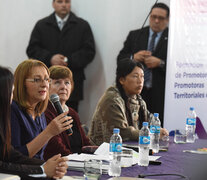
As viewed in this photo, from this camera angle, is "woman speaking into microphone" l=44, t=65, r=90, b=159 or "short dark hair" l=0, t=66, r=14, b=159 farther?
"woman speaking into microphone" l=44, t=65, r=90, b=159

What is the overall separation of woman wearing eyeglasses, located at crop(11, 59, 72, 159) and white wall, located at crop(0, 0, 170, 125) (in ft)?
11.1

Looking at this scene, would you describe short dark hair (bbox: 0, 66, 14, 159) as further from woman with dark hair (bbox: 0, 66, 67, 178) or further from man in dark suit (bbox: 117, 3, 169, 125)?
man in dark suit (bbox: 117, 3, 169, 125)

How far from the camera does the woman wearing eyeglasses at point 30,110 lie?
7.13ft

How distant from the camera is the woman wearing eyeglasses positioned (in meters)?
2.17

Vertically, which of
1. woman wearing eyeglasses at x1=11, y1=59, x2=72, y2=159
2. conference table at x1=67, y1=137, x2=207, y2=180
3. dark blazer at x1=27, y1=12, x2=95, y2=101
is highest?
dark blazer at x1=27, y1=12, x2=95, y2=101

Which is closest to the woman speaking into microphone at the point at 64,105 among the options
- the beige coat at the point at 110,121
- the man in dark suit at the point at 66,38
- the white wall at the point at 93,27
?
the beige coat at the point at 110,121

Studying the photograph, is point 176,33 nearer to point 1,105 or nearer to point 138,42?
point 138,42

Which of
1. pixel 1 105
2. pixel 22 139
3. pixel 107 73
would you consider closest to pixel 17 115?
pixel 22 139

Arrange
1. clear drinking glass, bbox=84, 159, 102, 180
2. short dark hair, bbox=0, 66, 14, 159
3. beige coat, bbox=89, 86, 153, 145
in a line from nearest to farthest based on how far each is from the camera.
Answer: short dark hair, bbox=0, 66, 14, 159, clear drinking glass, bbox=84, 159, 102, 180, beige coat, bbox=89, 86, 153, 145

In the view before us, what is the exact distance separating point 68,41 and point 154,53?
3.78 ft

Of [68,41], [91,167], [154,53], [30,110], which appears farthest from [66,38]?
[91,167]

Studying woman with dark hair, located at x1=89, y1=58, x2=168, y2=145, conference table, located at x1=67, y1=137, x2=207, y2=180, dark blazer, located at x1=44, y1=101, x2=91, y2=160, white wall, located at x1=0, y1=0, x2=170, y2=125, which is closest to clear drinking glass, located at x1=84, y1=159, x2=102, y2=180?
conference table, located at x1=67, y1=137, x2=207, y2=180

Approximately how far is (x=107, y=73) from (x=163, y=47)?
3.27ft

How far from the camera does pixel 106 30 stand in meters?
5.80
